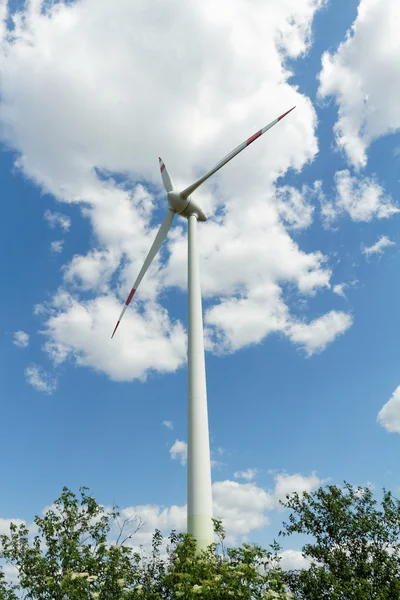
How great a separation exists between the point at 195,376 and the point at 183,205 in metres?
11.6

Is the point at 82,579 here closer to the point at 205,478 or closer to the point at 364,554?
the point at 205,478

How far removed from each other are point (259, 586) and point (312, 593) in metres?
10.2

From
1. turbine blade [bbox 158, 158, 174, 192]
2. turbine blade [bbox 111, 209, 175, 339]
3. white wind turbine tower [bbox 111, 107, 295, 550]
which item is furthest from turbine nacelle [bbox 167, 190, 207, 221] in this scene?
turbine blade [bbox 158, 158, 174, 192]

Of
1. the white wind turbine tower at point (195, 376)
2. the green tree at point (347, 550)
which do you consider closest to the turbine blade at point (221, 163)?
the white wind turbine tower at point (195, 376)

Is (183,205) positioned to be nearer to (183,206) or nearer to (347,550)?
(183,206)

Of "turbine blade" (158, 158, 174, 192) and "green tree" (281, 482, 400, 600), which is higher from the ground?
"turbine blade" (158, 158, 174, 192)

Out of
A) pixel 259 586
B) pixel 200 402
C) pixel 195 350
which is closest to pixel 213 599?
pixel 259 586

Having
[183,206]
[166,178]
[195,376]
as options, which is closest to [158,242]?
[183,206]

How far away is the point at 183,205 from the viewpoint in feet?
89.6

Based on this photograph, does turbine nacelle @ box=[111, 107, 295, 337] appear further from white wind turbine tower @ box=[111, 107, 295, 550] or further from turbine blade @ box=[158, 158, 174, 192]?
turbine blade @ box=[158, 158, 174, 192]

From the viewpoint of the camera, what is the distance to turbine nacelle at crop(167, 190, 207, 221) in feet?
89.5

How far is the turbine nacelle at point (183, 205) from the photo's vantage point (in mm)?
27266

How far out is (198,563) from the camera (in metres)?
14.0

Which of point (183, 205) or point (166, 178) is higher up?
point (166, 178)
